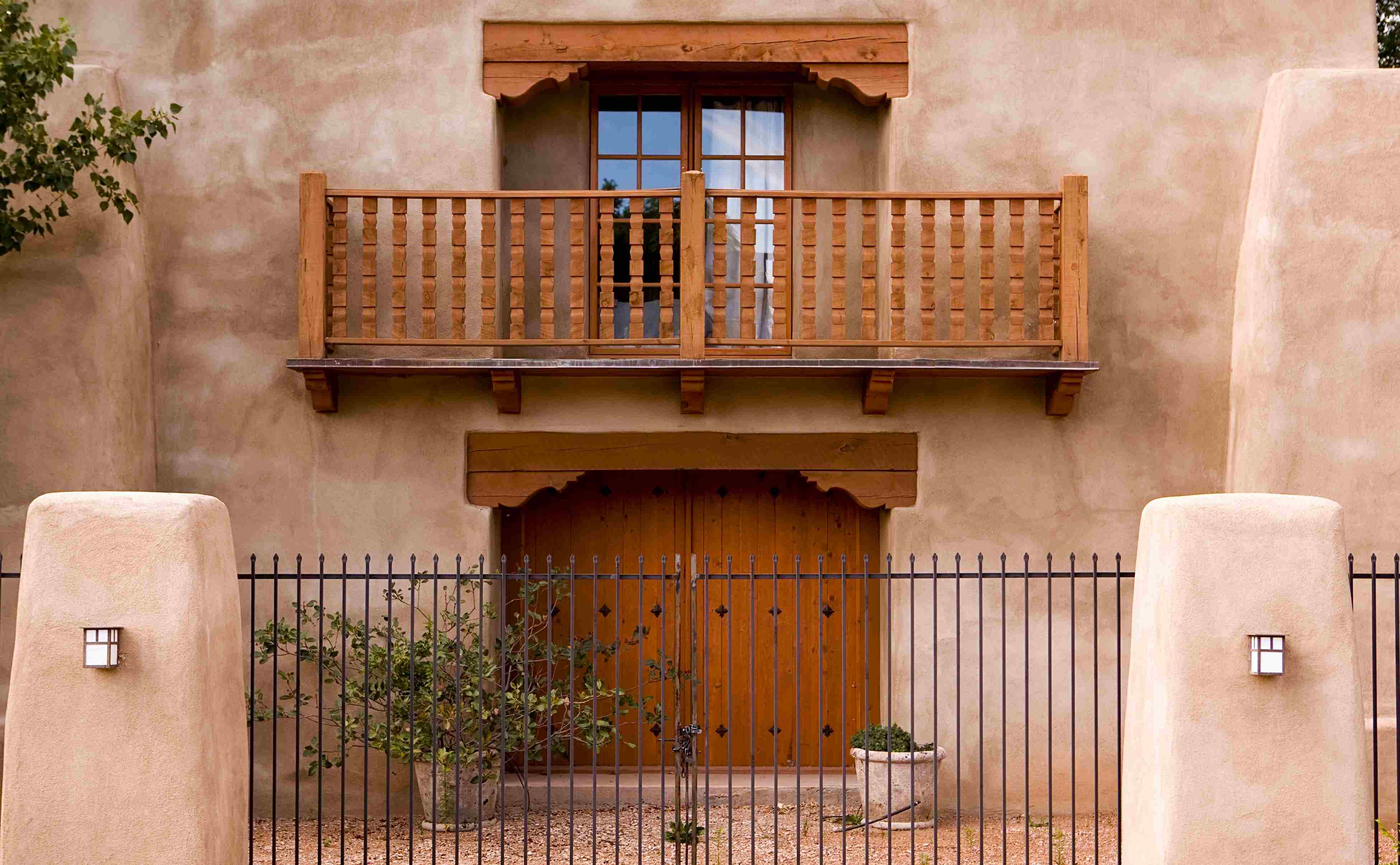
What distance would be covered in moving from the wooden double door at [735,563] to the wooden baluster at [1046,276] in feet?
5.95

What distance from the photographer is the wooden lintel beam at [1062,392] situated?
29.5ft

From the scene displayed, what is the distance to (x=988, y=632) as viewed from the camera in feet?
30.7

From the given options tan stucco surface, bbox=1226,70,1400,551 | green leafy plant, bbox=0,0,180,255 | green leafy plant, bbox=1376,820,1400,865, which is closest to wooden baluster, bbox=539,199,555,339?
green leafy plant, bbox=0,0,180,255

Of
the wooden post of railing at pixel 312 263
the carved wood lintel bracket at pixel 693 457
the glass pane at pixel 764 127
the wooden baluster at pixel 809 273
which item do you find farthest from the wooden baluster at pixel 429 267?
the glass pane at pixel 764 127

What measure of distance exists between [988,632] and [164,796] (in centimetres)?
534

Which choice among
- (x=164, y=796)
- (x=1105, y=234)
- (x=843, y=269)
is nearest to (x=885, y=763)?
(x=843, y=269)

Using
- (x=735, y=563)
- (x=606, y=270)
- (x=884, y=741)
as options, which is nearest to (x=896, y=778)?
(x=884, y=741)

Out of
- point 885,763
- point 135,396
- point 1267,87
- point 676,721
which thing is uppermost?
point 1267,87

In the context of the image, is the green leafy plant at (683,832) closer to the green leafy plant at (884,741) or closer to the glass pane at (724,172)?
the green leafy plant at (884,741)

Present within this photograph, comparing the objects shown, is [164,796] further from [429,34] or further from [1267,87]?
[1267,87]

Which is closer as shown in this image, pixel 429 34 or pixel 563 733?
pixel 563 733

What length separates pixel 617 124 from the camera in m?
10.1

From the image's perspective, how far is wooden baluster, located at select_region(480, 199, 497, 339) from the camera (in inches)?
344

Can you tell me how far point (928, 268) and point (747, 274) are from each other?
1.11 metres
